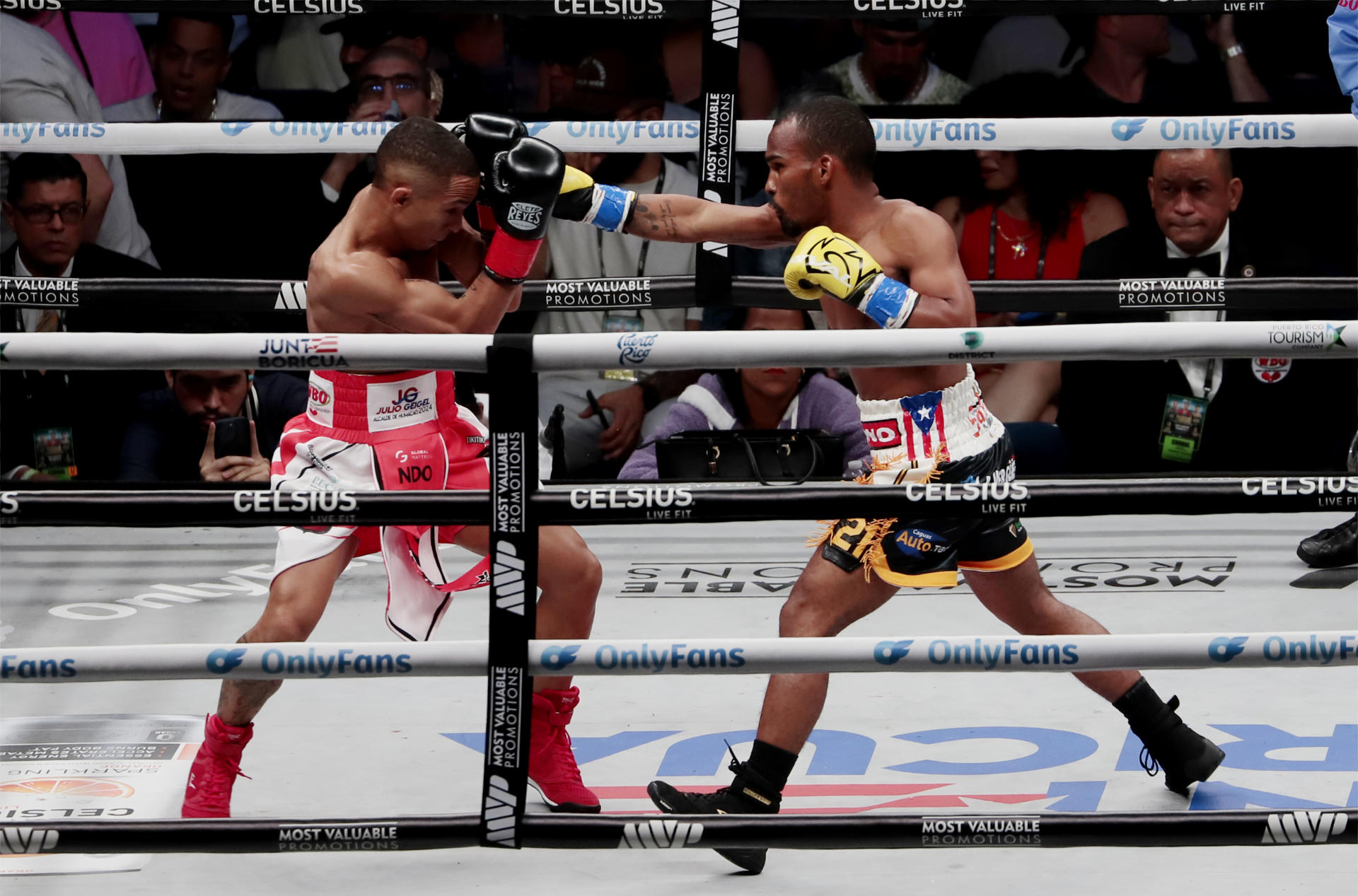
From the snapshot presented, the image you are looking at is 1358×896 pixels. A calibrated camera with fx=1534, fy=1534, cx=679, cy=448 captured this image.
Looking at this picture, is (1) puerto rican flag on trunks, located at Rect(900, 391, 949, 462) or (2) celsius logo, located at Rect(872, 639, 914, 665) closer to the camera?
(2) celsius logo, located at Rect(872, 639, 914, 665)

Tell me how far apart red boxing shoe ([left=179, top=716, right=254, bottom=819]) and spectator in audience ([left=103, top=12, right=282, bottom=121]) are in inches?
124

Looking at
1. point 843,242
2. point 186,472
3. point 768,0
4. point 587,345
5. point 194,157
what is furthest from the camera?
point 194,157

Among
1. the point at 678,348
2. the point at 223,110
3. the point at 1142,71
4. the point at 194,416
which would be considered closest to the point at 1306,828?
the point at 678,348

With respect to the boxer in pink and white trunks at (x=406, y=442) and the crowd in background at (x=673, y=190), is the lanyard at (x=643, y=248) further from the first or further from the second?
the boxer in pink and white trunks at (x=406, y=442)

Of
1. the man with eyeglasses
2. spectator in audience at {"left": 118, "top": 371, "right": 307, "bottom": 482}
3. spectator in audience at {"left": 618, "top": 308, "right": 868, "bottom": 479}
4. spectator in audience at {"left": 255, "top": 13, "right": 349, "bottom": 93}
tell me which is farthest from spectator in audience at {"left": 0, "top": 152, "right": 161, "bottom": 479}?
spectator in audience at {"left": 618, "top": 308, "right": 868, "bottom": 479}

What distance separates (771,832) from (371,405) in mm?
1255

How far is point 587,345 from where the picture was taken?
2.01m

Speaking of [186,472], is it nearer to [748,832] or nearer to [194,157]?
[194,157]

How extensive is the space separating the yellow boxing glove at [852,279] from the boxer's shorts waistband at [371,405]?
0.74m

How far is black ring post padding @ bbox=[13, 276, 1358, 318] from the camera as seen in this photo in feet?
12.5

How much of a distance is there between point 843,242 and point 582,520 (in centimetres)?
89

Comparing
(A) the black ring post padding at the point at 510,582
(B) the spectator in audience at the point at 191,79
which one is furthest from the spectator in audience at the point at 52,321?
(A) the black ring post padding at the point at 510,582

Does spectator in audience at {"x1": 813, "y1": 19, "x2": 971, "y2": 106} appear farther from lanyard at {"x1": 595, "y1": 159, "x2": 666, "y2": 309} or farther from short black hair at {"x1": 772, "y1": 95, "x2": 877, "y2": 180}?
short black hair at {"x1": 772, "y1": 95, "x2": 877, "y2": 180}

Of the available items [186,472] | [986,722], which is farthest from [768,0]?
[186,472]
